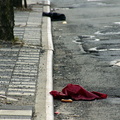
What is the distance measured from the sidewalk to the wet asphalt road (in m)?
0.42

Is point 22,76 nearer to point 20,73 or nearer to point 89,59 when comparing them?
point 20,73

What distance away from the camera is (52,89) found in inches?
364

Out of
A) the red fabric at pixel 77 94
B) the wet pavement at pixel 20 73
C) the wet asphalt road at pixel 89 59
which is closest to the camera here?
the wet pavement at pixel 20 73

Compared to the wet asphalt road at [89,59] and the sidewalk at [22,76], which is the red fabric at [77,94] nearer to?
the wet asphalt road at [89,59]

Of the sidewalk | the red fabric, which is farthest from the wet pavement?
the red fabric

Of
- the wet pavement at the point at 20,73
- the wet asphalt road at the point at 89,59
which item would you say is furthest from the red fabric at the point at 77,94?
the wet pavement at the point at 20,73

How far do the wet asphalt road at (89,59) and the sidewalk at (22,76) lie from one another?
1.39 feet

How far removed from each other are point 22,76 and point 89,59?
107 inches

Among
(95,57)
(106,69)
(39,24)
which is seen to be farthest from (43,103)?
(39,24)

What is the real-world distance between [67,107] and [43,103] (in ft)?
1.58

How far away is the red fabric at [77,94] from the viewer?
349 inches

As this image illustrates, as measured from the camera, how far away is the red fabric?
8.88 m

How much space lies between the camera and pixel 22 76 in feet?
32.6

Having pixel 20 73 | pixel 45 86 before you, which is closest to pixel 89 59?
pixel 20 73
